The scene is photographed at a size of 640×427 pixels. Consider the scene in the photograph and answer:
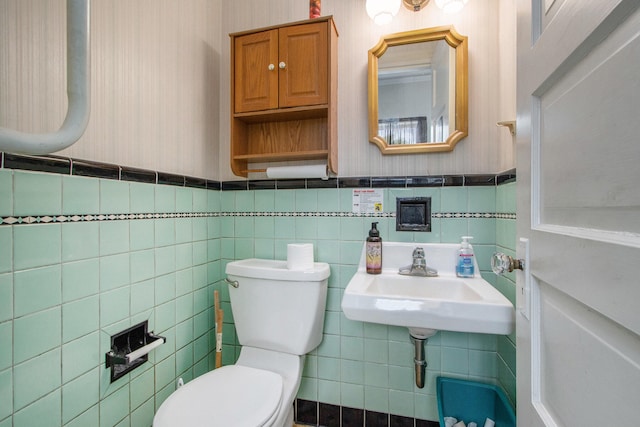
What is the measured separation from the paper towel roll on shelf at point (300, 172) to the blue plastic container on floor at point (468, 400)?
1069mm

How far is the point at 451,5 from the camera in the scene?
117cm

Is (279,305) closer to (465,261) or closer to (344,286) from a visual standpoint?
(344,286)

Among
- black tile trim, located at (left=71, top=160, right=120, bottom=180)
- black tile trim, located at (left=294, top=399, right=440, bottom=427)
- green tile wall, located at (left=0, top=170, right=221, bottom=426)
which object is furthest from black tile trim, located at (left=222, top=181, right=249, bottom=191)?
black tile trim, located at (left=294, top=399, right=440, bottom=427)

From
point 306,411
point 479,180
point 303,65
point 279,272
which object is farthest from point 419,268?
point 303,65

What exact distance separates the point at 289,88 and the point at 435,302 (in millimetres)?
1069

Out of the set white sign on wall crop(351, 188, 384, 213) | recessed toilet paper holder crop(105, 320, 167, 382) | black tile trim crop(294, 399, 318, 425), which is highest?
white sign on wall crop(351, 188, 384, 213)

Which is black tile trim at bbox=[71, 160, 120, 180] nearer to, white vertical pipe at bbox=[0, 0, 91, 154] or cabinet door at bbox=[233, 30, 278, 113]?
white vertical pipe at bbox=[0, 0, 91, 154]

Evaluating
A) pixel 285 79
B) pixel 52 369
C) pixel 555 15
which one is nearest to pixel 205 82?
pixel 285 79

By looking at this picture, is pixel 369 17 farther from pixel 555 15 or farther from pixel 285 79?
pixel 555 15

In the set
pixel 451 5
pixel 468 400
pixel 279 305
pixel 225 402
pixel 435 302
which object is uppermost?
pixel 451 5

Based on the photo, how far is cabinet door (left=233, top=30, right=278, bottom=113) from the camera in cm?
128

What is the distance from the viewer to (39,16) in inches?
30.1

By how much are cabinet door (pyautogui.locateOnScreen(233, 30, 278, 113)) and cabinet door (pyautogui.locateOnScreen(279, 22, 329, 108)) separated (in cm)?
4

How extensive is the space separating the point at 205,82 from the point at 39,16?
2.27 ft
